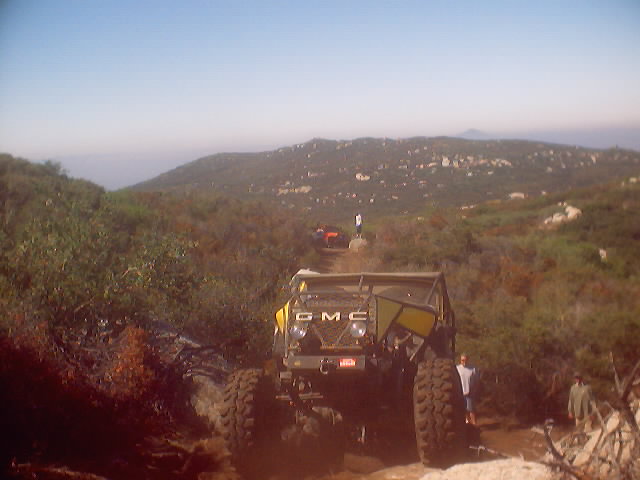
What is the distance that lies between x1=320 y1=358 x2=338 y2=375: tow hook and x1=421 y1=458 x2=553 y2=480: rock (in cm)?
129

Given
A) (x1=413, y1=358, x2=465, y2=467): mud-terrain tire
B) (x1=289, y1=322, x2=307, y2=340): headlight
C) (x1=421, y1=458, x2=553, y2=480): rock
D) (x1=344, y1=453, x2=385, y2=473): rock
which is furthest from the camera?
(x1=344, y1=453, x2=385, y2=473): rock

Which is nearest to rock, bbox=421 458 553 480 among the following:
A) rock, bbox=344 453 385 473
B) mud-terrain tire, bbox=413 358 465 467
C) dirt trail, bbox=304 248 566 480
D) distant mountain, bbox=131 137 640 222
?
dirt trail, bbox=304 248 566 480

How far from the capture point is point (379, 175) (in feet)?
138

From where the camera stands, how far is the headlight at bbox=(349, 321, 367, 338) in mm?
6332

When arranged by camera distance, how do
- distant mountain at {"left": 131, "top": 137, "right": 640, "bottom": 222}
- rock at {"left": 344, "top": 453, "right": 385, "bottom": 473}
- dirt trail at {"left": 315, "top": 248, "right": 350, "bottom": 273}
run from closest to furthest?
rock at {"left": 344, "top": 453, "right": 385, "bottom": 473}
dirt trail at {"left": 315, "top": 248, "right": 350, "bottom": 273}
distant mountain at {"left": 131, "top": 137, "right": 640, "bottom": 222}

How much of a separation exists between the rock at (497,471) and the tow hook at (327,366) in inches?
50.9

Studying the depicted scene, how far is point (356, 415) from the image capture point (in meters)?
6.58

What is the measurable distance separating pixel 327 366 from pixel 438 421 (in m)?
1.17

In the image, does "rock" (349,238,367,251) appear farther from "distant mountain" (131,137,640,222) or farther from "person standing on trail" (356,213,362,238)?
"distant mountain" (131,137,640,222)

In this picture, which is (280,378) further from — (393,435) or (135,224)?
(135,224)

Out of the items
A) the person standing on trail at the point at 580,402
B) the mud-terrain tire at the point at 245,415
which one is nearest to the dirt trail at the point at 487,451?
the person standing on trail at the point at 580,402

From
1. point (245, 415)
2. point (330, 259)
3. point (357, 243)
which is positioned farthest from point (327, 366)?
point (357, 243)

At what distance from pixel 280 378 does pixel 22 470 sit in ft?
8.33

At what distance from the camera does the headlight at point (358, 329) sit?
6332 millimetres
